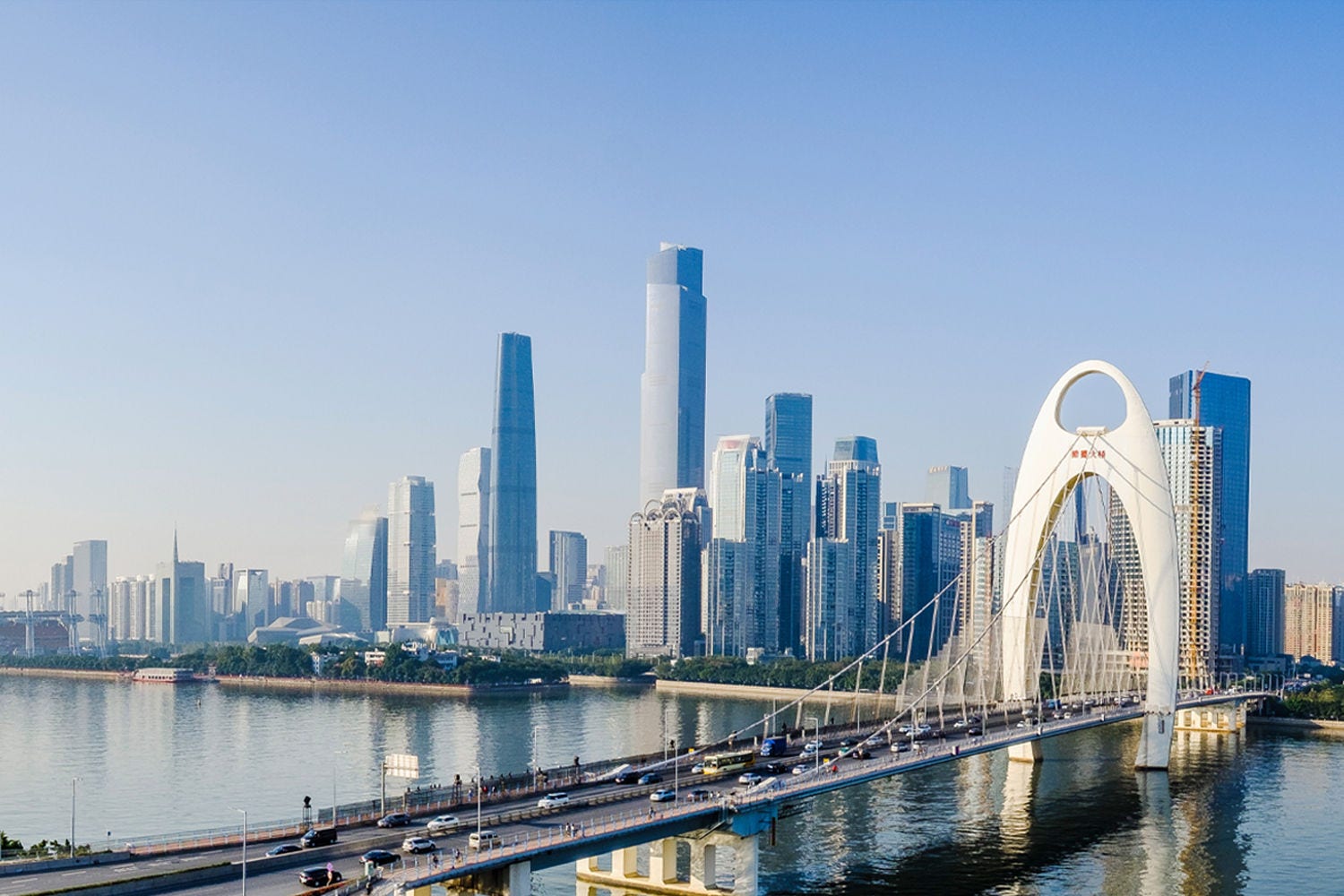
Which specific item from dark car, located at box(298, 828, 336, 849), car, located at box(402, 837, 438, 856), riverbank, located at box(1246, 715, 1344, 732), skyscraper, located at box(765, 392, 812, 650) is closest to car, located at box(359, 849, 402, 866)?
car, located at box(402, 837, 438, 856)

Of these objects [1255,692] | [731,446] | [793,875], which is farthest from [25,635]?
[793,875]

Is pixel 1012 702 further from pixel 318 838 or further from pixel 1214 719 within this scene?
pixel 318 838

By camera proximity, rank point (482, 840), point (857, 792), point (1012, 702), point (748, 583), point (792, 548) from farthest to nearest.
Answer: point (792, 548) → point (748, 583) → point (1012, 702) → point (857, 792) → point (482, 840)

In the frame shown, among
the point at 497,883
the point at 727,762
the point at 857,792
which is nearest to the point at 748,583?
the point at 857,792

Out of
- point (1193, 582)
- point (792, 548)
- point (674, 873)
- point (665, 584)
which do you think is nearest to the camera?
point (674, 873)

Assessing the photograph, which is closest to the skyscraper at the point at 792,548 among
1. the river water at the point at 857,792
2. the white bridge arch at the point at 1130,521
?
the river water at the point at 857,792
